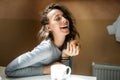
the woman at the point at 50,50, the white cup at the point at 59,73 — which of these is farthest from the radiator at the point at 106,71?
the white cup at the point at 59,73

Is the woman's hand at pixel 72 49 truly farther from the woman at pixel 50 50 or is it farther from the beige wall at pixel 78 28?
the beige wall at pixel 78 28

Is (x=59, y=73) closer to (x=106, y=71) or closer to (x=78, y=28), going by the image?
(x=78, y=28)

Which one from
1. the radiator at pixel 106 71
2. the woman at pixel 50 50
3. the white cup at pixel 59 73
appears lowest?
the radiator at pixel 106 71

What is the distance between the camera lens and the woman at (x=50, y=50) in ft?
3.94

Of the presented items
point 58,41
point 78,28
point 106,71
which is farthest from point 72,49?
point 106,71

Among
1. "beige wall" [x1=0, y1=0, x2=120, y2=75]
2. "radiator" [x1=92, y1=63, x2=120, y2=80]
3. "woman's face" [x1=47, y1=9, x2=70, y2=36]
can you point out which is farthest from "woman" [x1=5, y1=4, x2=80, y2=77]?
"radiator" [x1=92, y1=63, x2=120, y2=80]

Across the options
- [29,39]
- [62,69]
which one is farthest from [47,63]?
[29,39]

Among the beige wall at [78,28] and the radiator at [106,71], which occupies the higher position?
the beige wall at [78,28]

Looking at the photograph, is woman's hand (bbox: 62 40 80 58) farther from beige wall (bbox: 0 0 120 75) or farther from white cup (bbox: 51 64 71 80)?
beige wall (bbox: 0 0 120 75)

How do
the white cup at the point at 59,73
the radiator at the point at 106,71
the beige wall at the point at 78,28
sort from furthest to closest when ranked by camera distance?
1. the radiator at the point at 106,71
2. the beige wall at the point at 78,28
3. the white cup at the point at 59,73

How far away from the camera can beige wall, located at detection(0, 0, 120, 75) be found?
174 cm

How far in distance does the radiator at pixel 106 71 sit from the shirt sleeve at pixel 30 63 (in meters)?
0.91

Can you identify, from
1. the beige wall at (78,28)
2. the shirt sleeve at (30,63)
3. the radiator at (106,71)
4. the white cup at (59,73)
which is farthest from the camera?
the radiator at (106,71)

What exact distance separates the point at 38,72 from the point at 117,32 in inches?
37.7
